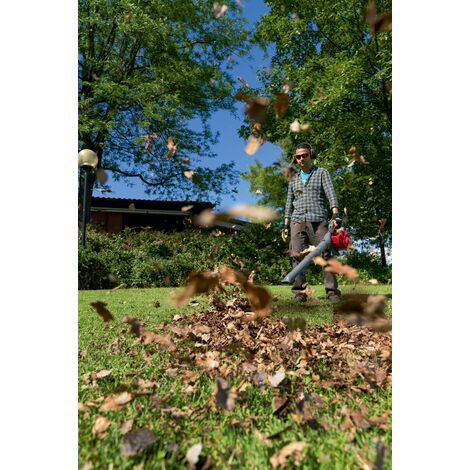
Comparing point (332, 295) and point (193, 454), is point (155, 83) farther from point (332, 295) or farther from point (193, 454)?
point (193, 454)

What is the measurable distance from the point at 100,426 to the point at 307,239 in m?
3.91

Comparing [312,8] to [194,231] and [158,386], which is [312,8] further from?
[158,386]

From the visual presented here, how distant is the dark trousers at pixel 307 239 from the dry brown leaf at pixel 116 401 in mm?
3311

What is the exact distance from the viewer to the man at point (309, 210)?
4762mm

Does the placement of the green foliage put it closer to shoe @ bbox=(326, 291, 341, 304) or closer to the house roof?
the house roof

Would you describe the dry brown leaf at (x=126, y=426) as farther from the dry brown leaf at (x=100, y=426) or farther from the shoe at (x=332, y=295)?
the shoe at (x=332, y=295)

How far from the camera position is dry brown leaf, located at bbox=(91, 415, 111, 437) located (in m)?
1.34

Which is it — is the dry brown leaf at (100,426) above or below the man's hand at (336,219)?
below

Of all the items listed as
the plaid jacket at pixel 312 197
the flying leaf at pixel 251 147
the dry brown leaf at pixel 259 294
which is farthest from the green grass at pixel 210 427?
the plaid jacket at pixel 312 197

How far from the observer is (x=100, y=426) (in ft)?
4.47

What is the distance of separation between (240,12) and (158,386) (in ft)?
52.2

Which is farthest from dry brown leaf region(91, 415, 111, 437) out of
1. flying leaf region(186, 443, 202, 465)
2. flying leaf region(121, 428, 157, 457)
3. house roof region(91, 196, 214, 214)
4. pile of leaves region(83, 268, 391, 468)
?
house roof region(91, 196, 214, 214)

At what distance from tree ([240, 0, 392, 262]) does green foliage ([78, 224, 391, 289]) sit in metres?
2.25
